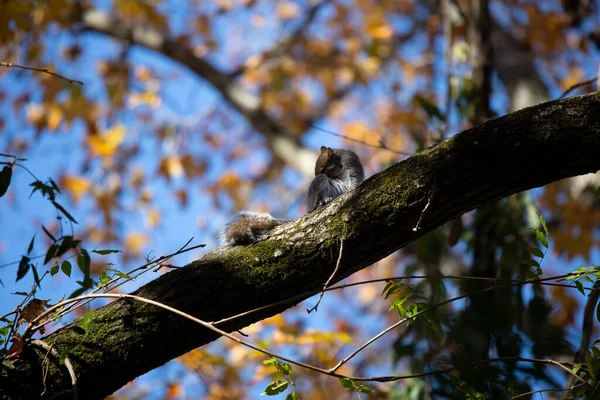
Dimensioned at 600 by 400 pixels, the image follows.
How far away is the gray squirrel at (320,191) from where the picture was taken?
2859mm

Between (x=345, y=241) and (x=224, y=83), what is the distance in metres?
5.39

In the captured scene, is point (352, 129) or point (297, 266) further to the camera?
point (352, 129)

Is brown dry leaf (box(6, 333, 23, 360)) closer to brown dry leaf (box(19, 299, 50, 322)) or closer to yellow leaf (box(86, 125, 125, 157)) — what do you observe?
brown dry leaf (box(19, 299, 50, 322))

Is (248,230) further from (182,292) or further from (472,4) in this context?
(472,4)

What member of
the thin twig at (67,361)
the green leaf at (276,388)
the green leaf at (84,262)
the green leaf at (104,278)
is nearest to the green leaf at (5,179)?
the green leaf at (84,262)

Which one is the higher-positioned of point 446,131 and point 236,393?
point 446,131

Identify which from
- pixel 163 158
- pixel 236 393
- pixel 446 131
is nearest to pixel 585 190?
pixel 446 131

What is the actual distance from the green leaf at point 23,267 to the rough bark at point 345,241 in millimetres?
339

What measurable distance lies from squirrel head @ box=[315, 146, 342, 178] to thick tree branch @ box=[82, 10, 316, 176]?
1177mm

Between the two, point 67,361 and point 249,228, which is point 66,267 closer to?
point 67,361

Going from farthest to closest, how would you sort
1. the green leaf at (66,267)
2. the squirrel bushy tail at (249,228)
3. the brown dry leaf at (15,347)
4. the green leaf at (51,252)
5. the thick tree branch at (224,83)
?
the thick tree branch at (224,83) < the squirrel bushy tail at (249,228) < the green leaf at (51,252) < the green leaf at (66,267) < the brown dry leaf at (15,347)

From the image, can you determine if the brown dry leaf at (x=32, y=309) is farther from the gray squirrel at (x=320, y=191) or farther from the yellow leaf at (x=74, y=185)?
the yellow leaf at (x=74, y=185)

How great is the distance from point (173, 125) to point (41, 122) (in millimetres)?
2206

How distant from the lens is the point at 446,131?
4852 mm
